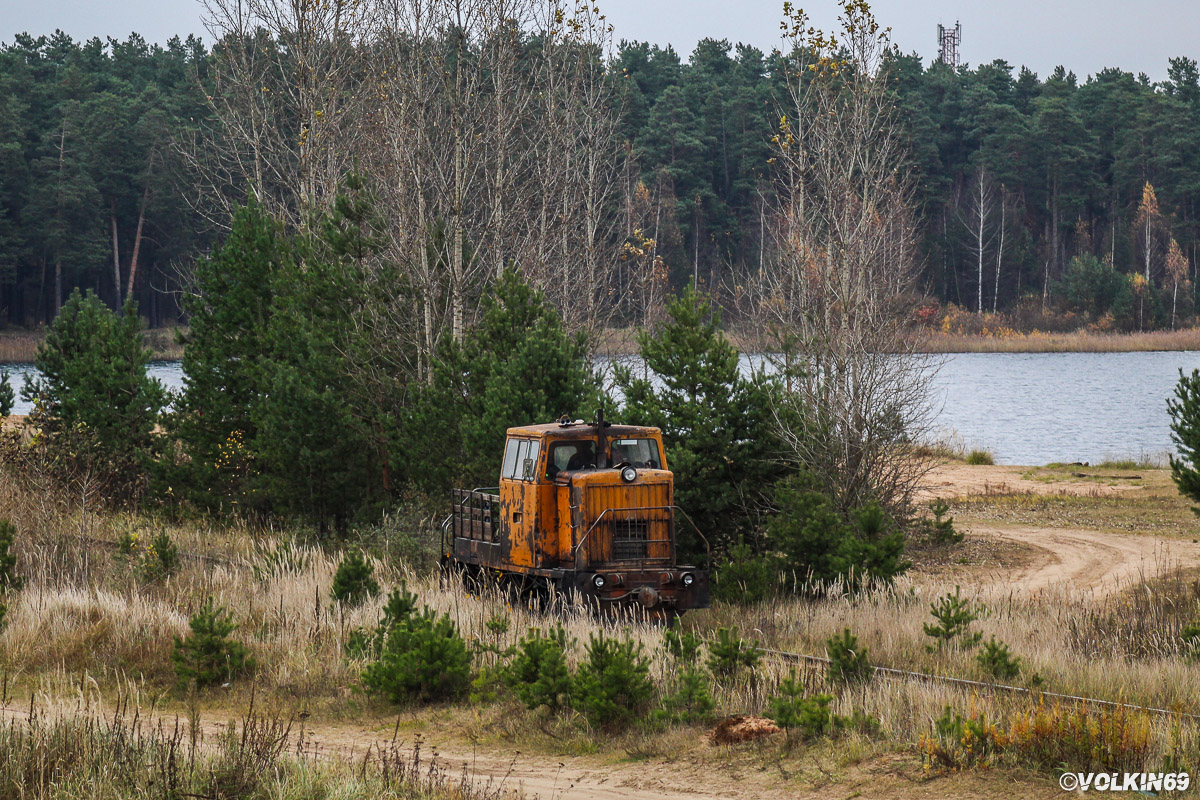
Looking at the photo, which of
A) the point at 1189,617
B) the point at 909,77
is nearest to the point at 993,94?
the point at 909,77

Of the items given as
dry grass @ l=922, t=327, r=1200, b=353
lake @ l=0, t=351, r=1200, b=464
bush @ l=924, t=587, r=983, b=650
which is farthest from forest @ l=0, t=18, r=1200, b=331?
bush @ l=924, t=587, r=983, b=650

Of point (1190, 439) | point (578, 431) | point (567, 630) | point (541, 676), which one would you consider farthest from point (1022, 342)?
point (541, 676)

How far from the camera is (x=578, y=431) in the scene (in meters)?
14.3

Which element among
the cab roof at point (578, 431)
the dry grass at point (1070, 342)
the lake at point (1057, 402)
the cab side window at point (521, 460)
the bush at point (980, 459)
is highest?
the dry grass at point (1070, 342)

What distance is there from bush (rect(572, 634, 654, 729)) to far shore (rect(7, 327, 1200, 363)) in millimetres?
69593

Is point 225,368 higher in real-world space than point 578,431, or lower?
higher

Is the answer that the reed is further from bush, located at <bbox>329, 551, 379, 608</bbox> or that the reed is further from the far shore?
bush, located at <bbox>329, 551, 379, 608</bbox>

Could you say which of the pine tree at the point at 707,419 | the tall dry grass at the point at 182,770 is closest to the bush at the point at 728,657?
the tall dry grass at the point at 182,770

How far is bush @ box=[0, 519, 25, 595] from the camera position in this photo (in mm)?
15281

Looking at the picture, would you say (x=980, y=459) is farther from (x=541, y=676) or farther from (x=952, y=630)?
(x=541, y=676)

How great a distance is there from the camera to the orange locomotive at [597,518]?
14.0 metres

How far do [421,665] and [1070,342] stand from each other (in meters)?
82.1

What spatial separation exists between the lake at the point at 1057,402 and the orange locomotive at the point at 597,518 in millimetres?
17828

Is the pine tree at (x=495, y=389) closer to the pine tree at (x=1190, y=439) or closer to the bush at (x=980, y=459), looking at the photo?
the pine tree at (x=1190, y=439)
